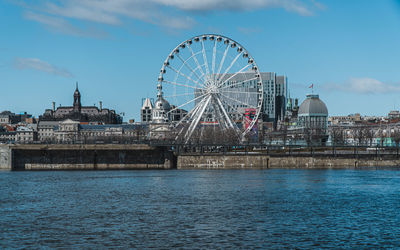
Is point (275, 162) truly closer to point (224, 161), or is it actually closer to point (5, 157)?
point (224, 161)

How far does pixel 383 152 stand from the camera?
112688mm

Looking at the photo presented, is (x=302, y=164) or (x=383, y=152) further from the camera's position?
(x=383, y=152)

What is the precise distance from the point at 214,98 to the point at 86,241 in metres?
78.9

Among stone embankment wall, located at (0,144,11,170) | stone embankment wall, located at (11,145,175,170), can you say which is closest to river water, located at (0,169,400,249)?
stone embankment wall, located at (11,145,175,170)

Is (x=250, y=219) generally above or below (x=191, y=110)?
below

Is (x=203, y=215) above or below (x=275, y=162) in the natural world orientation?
below

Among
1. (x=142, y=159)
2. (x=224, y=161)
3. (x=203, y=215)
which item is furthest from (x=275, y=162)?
(x=203, y=215)

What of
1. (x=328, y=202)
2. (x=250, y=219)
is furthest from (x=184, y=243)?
(x=328, y=202)

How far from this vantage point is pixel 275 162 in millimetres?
106312

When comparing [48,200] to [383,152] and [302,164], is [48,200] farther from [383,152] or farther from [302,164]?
[383,152]

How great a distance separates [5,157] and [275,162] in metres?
49.0

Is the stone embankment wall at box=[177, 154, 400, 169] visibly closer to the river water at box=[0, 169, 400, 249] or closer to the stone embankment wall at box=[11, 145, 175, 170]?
the stone embankment wall at box=[11, 145, 175, 170]

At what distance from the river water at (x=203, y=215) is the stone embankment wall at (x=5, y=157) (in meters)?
40.0

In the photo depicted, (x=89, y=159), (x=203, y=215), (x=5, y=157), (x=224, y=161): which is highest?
(x=5, y=157)
